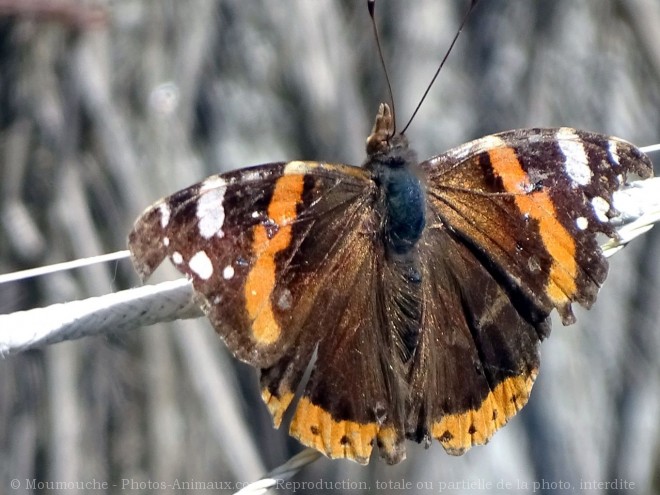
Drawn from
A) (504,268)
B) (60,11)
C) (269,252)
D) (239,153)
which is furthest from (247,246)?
(60,11)

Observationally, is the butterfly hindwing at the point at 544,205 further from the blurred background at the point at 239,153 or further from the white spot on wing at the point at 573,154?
the blurred background at the point at 239,153

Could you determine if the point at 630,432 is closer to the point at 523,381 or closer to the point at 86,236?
the point at 523,381

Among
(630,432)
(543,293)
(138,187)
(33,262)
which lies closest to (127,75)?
(138,187)

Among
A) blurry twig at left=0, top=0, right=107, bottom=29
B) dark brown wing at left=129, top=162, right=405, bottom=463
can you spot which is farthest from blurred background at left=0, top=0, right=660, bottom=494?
dark brown wing at left=129, top=162, right=405, bottom=463

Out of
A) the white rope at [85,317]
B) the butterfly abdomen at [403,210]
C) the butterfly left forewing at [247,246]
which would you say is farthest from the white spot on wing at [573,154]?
the white rope at [85,317]

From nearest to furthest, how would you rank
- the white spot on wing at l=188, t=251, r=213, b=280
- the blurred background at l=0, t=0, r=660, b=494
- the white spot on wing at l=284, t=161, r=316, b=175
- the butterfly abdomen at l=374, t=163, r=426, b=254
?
the white spot on wing at l=188, t=251, r=213, b=280, the white spot on wing at l=284, t=161, r=316, b=175, the butterfly abdomen at l=374, t=163, r=426, b=254, the blurred background at l=0, t=0, r=660, b=494

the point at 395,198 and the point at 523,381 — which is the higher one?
the point at 395,198

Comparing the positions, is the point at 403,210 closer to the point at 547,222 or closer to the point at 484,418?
the point at 547,222

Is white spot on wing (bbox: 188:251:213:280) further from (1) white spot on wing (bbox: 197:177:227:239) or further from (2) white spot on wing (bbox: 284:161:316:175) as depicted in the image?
(2) white spot on wing (bbox: 284:161:316:175)
